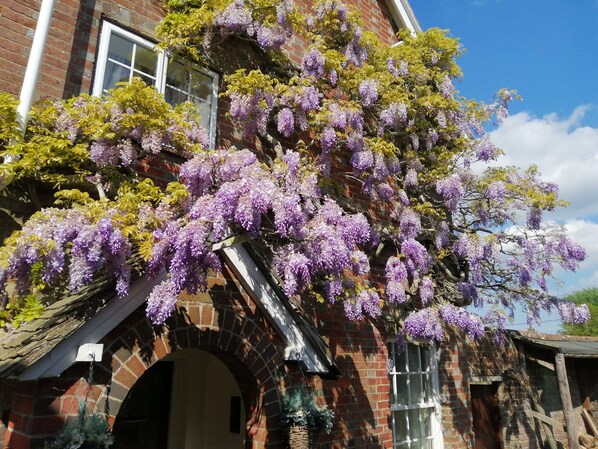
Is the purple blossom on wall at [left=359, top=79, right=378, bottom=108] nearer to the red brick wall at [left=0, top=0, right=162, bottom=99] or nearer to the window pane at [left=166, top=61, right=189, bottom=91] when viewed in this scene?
the window pane at [left=166, top=61, right=189, bottom=91]

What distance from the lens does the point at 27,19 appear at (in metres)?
4.89

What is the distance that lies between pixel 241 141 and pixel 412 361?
15.8 ft

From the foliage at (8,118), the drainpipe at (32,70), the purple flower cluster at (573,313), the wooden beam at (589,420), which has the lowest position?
the wooden beam at (589,420)

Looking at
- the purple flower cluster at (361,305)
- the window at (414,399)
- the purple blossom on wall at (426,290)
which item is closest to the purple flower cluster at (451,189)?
the purple blossom on wall at (426,290)

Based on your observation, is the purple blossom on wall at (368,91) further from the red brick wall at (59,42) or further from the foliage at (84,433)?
the foliage at (84,433)

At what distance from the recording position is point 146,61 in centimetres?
595

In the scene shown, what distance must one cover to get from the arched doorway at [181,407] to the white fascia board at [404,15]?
792cm

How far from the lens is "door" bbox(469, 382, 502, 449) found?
9422mm

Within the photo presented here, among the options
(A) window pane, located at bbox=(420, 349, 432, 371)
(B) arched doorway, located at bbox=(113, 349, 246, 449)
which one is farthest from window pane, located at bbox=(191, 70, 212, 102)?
(A) window pane, located at bbox=(420, 349, 432, 371)

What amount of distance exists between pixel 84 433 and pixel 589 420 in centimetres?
1218

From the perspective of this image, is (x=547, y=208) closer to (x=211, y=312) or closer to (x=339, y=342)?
(x=339, y=342)

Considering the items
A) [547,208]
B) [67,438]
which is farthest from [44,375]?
[547,208]

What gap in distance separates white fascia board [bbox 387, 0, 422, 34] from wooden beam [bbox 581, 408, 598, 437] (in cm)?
1006

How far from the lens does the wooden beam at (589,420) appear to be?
11145 millimetres
